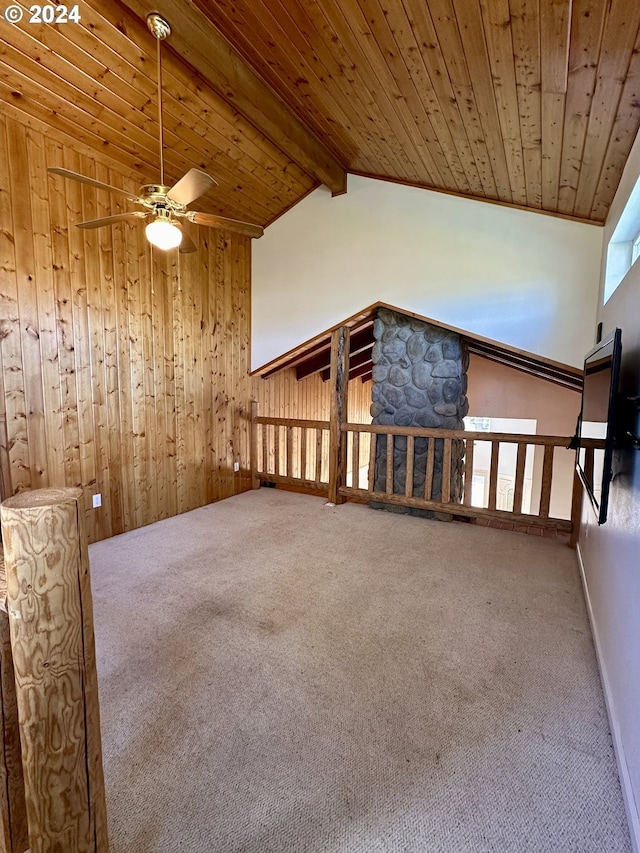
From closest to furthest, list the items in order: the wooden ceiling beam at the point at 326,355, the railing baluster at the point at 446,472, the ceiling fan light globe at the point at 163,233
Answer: the ceiling fan light globe at the point at 163,233, the railing baluster at the point at 446,472, the wooden ceiling beam at the point at 326,355

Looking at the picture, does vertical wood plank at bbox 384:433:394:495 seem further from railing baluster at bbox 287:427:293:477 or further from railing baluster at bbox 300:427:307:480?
railing baluster at bbox 287:427:293:477

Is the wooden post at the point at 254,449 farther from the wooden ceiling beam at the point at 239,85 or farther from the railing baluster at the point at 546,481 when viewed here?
the railing baluster at the point at 546,481

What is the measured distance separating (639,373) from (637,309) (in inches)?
14.7

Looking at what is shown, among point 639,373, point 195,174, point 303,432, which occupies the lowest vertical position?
point 303,432

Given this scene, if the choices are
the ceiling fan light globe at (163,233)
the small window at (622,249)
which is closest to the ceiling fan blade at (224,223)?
the ceiling fan light globe at (163,233)

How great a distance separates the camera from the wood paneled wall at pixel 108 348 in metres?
2.84

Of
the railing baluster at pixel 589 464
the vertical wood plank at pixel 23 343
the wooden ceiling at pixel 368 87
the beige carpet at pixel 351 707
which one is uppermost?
the wooden ceiling at pixel 368 87

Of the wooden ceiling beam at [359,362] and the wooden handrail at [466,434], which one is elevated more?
the wooden ceiling beam at [359,362]

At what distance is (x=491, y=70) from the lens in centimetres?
202

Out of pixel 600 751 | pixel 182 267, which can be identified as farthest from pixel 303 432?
pixel 600 751

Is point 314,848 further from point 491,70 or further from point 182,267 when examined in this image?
point 182,267

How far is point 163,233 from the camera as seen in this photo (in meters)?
2.22

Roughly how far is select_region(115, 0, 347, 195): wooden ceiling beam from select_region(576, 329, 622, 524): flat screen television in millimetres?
2840

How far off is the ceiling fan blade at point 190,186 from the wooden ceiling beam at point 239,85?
1.02 metres
